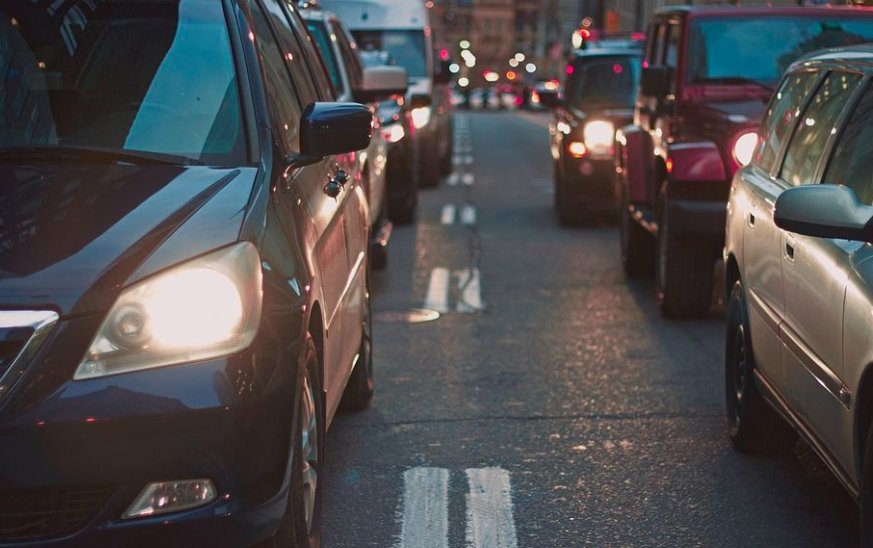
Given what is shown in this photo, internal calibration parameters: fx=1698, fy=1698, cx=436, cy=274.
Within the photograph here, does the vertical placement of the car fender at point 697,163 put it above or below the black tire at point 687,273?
above

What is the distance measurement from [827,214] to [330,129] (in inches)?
59.7

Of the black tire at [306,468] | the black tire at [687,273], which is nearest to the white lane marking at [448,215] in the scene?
the black tire at [687,273]

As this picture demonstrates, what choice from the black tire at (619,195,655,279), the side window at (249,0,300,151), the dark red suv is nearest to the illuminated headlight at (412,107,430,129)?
the black tire at (619,195,655,279)

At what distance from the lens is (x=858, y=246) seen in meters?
4.77

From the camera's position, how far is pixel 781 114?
6.66 m

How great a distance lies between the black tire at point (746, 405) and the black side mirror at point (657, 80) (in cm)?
447

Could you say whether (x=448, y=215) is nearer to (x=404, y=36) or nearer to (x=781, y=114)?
(x=404, y=36)

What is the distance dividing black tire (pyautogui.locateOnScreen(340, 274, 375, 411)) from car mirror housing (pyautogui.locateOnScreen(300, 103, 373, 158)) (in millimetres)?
1922

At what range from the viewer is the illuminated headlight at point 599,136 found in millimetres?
16094

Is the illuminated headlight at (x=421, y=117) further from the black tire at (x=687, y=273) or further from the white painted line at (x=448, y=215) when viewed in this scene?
the black tire at (x=687, y=273)

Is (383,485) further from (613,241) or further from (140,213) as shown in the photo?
(613,241)

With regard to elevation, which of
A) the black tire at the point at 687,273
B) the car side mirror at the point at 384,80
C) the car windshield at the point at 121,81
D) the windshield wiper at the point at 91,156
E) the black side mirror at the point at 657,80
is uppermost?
the car windshield at the point at 121,81

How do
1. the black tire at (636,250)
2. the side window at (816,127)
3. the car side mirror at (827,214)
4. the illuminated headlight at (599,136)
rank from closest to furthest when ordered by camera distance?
the car side mirror at (827,214), the side window at (816,127), the black tire at (636,250), the illuminated headlight at (599,136)

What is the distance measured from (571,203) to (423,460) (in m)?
10.1
